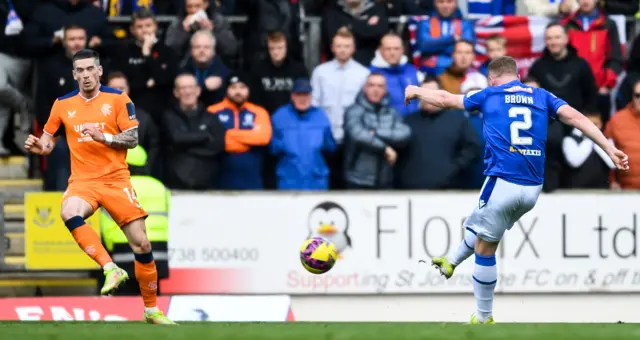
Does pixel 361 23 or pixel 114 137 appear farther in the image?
pixel 361 23

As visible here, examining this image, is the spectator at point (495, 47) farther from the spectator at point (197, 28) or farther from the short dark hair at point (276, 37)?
the spectator at point (197, 28)

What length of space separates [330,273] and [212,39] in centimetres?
316

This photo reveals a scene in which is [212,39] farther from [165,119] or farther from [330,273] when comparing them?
[330,273]

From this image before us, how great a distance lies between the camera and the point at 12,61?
1797 cm

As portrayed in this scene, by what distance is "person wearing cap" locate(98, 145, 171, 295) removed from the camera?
15.7 m

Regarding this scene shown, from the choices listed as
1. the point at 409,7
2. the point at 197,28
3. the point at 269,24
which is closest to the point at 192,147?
the point at 197,28

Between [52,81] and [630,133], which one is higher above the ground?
[52,81]

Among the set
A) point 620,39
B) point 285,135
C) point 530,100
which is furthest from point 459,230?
point 530,100

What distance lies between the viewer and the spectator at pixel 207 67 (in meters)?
17.4

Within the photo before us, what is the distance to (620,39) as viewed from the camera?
18422mm

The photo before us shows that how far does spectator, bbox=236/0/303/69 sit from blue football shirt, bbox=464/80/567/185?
5.85 meters

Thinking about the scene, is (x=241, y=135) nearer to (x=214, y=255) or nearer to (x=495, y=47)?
(x=214, y=255)

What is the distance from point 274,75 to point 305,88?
719 millimetres

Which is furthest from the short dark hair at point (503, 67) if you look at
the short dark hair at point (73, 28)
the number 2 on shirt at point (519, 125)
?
the short dark hair at point (73, 28)
